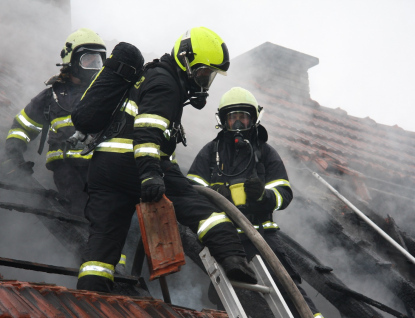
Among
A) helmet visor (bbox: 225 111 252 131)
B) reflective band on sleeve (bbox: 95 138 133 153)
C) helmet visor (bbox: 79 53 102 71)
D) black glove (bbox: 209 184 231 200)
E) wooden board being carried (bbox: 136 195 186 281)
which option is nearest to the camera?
wooden board being carried (bbox: 136 195 186 281)

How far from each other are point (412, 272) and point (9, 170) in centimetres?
386

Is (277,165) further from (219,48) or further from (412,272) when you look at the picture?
(412,272)

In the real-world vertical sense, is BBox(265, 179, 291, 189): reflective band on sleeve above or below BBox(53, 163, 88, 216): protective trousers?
above

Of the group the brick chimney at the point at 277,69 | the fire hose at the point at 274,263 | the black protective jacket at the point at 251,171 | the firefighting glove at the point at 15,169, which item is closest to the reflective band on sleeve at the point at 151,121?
the fire hose at the point at 274,263

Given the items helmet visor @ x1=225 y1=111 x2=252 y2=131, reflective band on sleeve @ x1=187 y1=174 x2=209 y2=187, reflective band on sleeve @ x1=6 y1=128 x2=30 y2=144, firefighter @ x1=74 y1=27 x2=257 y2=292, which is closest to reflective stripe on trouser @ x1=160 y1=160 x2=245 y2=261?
firefighter @ x1=74 y1=27 x2=257 y2=292

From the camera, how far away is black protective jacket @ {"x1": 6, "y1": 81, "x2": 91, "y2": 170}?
433cm

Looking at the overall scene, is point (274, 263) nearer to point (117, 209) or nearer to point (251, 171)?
point (117, 209)

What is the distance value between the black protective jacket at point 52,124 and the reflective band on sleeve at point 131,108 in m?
1.13

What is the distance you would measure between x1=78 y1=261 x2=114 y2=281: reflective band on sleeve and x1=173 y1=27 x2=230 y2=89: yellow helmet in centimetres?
127

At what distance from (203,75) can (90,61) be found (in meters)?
1.64

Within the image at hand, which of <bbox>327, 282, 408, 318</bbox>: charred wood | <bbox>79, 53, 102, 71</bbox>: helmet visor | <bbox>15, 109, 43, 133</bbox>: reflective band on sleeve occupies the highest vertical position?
<bbox>79, 53, 102, 71</bbox>: helmet visor

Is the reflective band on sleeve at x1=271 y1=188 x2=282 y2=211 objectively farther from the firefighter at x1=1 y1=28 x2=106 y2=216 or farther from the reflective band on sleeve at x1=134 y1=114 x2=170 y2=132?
the firefighter at x1=1 y1=28 x2=106 y2=216

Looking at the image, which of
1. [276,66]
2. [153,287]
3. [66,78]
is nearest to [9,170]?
[66,78]

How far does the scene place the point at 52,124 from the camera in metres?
4.46
